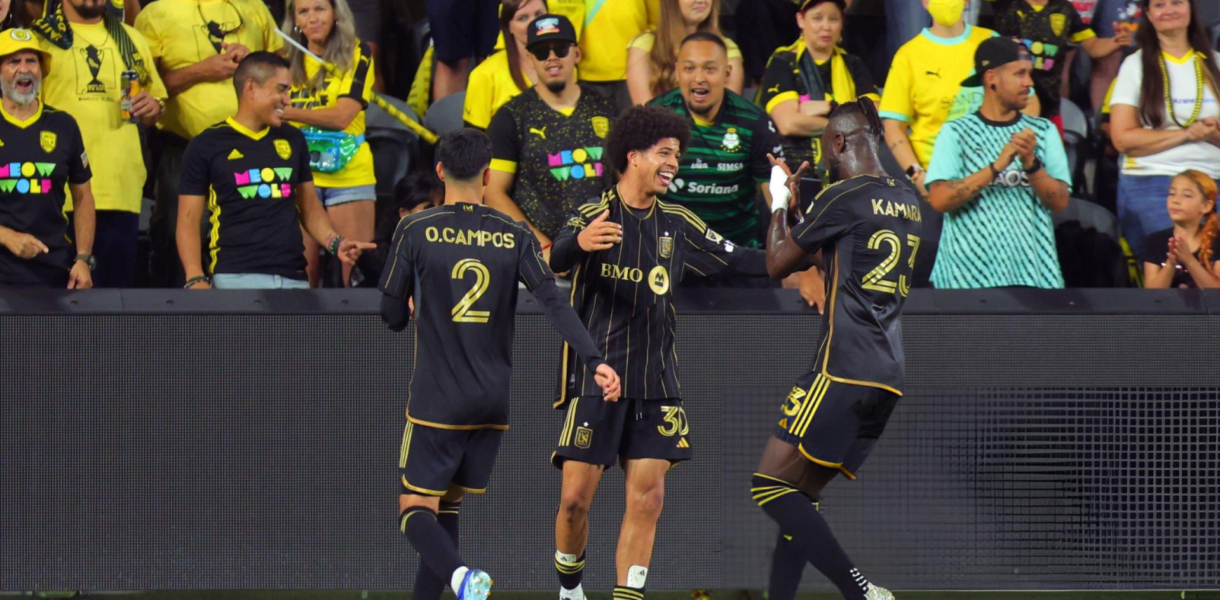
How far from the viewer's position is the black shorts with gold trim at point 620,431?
6473 millimetres

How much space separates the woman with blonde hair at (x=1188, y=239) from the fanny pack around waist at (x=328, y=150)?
4104 millimetres

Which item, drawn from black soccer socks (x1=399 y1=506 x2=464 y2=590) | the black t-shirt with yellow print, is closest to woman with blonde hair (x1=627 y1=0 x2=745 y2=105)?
the black t-shirt with yellow print

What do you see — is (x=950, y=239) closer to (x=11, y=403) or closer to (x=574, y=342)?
(x=574, y=342)

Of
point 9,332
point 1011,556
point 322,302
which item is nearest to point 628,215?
point 322,302

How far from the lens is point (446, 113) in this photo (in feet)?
29.6

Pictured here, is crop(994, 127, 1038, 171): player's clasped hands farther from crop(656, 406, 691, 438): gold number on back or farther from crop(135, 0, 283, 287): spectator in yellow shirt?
crop(135, 0, 283, 287): spectator in yellow shirt

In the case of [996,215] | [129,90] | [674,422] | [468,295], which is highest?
[129,90]

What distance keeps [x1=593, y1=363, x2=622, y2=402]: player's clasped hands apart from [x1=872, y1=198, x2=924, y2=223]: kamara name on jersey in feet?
3.90

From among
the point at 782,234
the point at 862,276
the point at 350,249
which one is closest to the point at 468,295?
the point at 782,234

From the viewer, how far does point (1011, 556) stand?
7168 millimetres

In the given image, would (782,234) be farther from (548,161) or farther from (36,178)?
(36,178)

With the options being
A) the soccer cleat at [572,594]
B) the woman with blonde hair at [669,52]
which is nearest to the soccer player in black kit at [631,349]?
the soccer cleat at [572,594]

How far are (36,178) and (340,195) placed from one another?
1586 mm

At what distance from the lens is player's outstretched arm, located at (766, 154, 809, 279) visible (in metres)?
6.20
